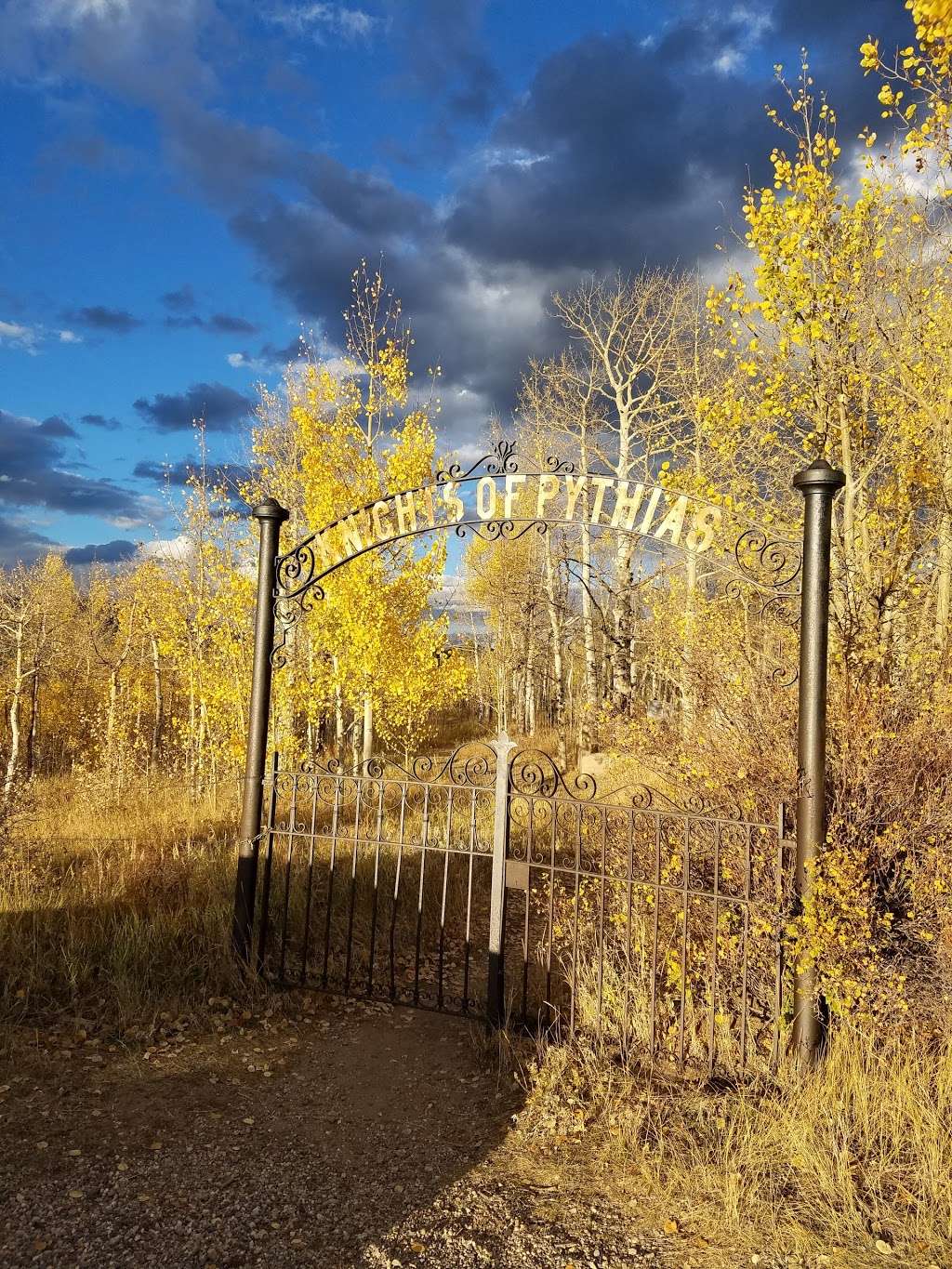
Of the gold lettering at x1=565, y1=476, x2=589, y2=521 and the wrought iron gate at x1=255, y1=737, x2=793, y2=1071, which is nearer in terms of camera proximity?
the wrought iron gate at x1=255, y1=737, x2=793, y2=1071

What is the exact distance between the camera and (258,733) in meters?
5.59

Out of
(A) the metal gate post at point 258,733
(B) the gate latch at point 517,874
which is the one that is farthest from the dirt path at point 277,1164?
(B) the gate latch at point 517,874

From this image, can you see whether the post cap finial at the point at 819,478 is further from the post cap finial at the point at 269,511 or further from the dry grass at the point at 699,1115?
the post cap finial at the point at 269,511

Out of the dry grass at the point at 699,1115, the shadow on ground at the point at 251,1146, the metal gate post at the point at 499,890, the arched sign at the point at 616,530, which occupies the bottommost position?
the shadow on ground at the point at 251,1146

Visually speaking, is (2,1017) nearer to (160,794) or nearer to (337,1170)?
(337,1170)

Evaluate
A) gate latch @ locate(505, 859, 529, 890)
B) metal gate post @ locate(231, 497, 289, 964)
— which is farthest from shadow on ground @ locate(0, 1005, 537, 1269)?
gate latch @ locate(505, 859, 529, 890)

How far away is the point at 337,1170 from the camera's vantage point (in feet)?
11.6

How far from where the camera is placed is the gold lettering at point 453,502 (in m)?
5.38

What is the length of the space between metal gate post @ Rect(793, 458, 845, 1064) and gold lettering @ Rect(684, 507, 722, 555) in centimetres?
53

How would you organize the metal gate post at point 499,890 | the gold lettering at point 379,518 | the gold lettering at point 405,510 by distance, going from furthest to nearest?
the gold lettering at point 379,518, the gold lettering at point 405,510, the metal gate post at point 499,890

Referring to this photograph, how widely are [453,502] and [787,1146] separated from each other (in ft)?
14.4

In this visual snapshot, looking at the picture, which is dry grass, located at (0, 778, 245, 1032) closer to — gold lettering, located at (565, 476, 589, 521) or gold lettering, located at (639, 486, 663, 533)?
gold lettering, located at (565, 476, 589, 521)

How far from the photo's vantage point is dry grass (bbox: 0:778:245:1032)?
5047mm

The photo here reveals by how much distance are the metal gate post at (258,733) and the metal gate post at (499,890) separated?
1841 mm
